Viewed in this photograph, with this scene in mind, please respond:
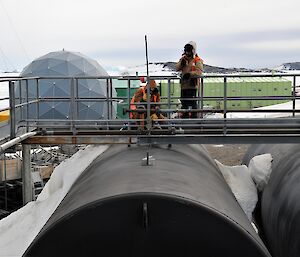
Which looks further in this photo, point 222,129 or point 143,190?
point 222,129

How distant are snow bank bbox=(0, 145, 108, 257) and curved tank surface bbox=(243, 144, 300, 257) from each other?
3.92m

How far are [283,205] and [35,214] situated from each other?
17.0 ft

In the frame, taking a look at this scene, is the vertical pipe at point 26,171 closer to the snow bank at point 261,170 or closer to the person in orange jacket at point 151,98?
the person in orange jacket at point 151,98

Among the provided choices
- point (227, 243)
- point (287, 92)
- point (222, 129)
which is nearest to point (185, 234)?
point (227, 243)

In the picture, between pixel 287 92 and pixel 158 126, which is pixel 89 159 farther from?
pixel 287 92

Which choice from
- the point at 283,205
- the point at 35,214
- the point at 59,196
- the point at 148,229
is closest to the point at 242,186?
the point at 283,205

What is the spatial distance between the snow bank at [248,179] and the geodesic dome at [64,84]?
14.0m

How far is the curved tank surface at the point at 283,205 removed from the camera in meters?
8.01

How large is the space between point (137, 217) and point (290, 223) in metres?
3.93

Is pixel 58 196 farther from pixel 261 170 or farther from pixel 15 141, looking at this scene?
pixel 261 170

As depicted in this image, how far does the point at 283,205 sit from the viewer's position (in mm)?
8891

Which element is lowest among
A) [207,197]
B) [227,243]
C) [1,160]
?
[1,160]

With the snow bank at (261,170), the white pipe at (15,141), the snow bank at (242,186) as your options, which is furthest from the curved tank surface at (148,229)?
the snow bank at (261,170)

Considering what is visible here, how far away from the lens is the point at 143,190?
18.3ft
